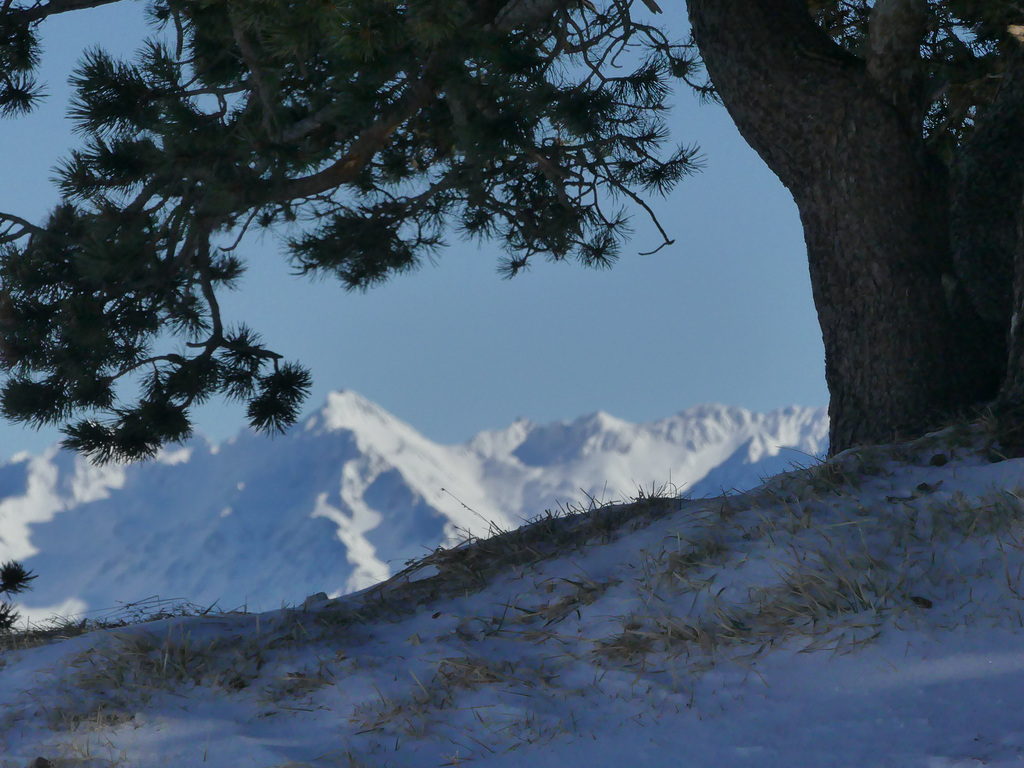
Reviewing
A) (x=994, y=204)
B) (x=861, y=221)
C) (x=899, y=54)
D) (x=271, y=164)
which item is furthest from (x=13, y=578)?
(x=994, y=204)

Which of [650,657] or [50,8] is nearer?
[650,657]

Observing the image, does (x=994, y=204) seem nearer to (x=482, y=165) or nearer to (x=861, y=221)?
(x=861, y=221)

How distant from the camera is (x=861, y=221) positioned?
152 inches

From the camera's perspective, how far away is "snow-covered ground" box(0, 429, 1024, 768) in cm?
196

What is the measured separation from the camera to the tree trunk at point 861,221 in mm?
3807

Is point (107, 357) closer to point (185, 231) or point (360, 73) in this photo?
point (185, 231)

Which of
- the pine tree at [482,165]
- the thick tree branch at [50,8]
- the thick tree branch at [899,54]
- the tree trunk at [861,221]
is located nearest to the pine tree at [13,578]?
the pine tree at [482,165]

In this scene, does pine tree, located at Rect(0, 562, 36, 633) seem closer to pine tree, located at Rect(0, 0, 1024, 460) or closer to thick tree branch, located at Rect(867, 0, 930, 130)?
pine tree, located at Rect(0, 0, 1024, 460)

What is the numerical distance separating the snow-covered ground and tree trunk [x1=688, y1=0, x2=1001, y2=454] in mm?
642

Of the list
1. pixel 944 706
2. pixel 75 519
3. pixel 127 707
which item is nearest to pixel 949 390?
pixel 944 706

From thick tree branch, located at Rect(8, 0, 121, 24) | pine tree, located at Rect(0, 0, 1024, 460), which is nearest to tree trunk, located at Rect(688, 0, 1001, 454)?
pine tree, located at Rect(0, 0, 1024, 460)

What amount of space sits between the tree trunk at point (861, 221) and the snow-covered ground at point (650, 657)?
0.64 m

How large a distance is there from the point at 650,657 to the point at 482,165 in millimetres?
3245

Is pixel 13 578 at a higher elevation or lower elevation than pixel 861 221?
lower
